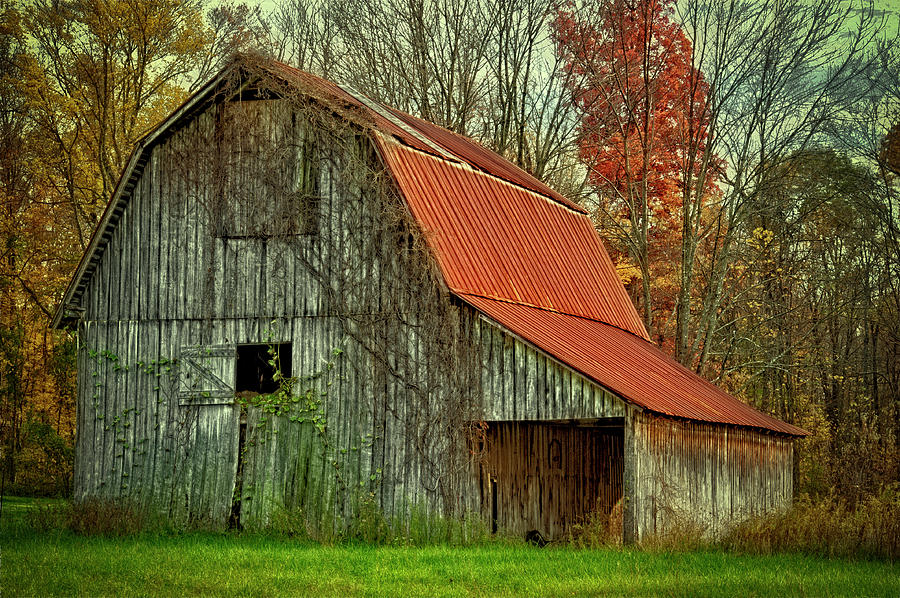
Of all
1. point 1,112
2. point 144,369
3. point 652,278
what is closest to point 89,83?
point 1,112

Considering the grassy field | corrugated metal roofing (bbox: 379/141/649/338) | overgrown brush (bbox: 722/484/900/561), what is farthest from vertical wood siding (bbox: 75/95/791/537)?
the grassy field

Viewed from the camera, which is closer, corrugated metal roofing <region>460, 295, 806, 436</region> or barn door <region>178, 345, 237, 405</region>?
corrugated metal roofing <region>460, 295, 806, 436</region>

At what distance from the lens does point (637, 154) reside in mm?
36625

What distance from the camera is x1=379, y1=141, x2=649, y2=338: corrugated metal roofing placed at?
20.1m

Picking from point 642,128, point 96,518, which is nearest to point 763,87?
point 642,128

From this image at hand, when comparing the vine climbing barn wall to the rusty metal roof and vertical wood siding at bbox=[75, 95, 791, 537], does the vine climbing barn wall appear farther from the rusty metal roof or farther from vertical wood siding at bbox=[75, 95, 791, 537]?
the rusty metal roof

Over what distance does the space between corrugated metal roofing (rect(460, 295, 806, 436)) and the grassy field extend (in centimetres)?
278

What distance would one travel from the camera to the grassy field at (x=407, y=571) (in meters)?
13.2

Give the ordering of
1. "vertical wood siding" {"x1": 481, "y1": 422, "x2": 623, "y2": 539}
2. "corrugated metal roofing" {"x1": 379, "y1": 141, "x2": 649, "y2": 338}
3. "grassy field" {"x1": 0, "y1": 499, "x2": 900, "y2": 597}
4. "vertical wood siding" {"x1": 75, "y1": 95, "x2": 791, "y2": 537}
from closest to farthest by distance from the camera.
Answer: "grassy field" {"x1": 0, "y1": 499, "x2": 900, "y2": 597} → "vertical wood siding" {"x1": 75, "y1": 95, "x2": 791, "y2": 537} → "corrugated metal roofing" {"x1": 379, "y1": 141, "x2": 649, "y2": 338} → "vertical wood siding" {"x1": 481, "y1": 422, "x2": 623, "y2": 539}

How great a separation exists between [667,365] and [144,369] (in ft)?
34.4

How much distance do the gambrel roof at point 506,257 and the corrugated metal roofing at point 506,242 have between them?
32 mm

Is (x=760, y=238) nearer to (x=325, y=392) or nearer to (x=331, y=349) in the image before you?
(x=331, y=349)

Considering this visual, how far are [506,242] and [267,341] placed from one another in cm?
507

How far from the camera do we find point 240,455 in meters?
20.0
